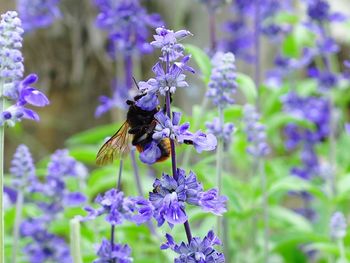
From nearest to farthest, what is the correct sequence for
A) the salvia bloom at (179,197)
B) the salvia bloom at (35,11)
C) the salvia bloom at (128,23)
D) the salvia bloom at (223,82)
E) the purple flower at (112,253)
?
the salvia bloom at (179,197), the purple flower at (112,253), the salvia bloom at (223,82), the salvia bloom at (128,23), the salvia bloom at (35,11)

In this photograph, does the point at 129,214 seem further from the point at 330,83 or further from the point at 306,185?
the point at 330,83

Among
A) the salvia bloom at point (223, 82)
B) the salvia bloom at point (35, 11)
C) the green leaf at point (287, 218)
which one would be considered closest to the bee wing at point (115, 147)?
the salvia bloom at point (223, 82)

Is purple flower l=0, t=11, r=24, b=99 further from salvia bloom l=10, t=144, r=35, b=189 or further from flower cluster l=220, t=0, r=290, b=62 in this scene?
flower cluster l=220, t=0, r=290, b=62

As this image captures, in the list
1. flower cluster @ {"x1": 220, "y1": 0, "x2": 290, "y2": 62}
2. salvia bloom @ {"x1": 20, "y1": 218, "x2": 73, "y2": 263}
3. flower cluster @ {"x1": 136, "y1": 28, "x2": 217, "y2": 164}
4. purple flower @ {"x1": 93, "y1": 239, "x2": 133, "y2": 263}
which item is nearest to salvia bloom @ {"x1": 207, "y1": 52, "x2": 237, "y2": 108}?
purple flower @ {"x1": 93, "y1": 239, "x2": 133, "y2": 263}

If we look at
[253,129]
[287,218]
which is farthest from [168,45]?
[287,218]

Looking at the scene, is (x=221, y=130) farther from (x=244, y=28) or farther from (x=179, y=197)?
(x=244, y=28)

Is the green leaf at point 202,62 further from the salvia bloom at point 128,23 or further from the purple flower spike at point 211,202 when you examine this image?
the purple flower spike at point 211,202
